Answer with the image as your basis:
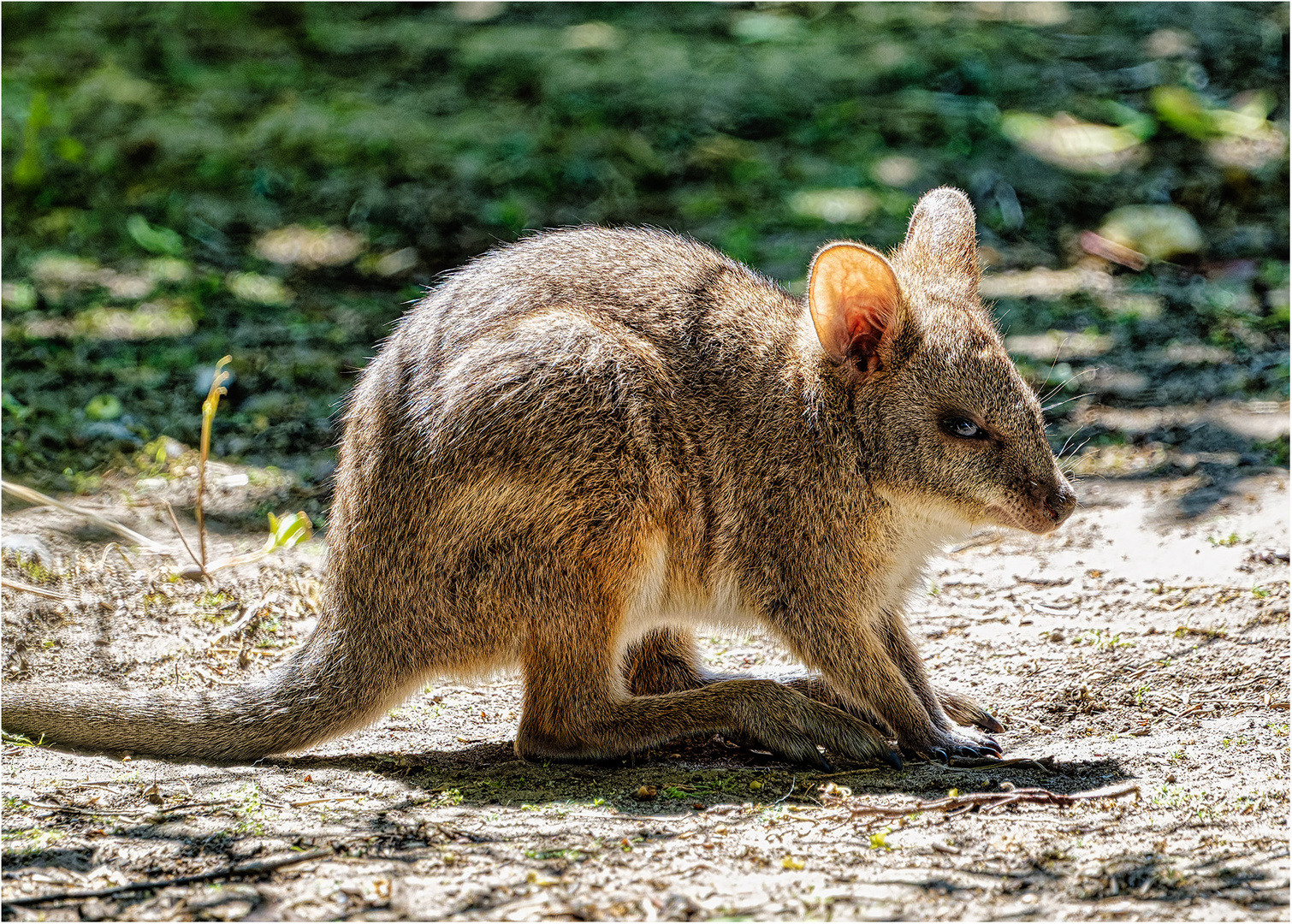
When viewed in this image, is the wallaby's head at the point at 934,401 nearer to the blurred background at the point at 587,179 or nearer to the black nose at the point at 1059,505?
the black nose at the point at 1059,505

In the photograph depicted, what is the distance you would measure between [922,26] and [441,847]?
379 inches

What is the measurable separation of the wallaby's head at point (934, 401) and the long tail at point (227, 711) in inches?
70.7

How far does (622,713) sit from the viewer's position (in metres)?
4.37

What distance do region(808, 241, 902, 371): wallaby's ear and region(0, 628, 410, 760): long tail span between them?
71.4 inches

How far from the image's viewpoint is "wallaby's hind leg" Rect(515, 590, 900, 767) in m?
4.25

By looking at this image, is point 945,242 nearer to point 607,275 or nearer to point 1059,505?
point 1059,505

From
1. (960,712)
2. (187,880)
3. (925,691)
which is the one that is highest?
(187,880)

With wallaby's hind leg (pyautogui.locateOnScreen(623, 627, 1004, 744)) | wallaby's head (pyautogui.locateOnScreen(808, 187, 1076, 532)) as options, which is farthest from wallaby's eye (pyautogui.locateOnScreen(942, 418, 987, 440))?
wallaby's hind leg (pyautogui.locateOnScreen(623, 627, 1004, 744))

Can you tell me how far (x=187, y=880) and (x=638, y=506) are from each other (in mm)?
1709

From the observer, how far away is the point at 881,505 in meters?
4.55

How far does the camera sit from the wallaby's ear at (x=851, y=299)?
14.2 feet

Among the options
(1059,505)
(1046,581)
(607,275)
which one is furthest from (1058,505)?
(607,275)

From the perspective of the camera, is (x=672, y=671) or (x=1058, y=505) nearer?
(x=1058, y=505)

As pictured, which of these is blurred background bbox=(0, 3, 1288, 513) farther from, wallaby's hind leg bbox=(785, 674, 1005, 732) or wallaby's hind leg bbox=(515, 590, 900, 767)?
wallaby's hind leg bbox=(515, 590, 900, 767)
